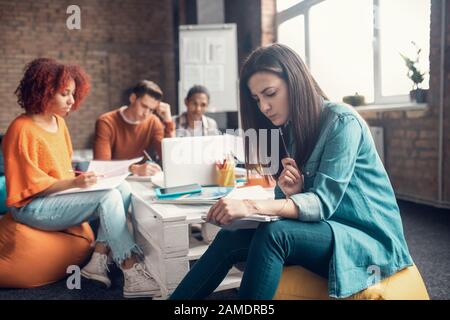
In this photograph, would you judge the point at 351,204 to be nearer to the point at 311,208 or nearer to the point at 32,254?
the point at 311,208

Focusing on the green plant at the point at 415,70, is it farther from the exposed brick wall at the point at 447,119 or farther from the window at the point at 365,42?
the exposed brick wall at the point at 447,119

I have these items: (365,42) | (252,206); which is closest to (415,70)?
(365,42)

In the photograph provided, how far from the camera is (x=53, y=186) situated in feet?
6.25

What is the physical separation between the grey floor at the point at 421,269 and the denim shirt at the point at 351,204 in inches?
31.5

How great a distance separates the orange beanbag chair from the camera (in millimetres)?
→ 1939

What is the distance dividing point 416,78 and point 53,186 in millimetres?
2850

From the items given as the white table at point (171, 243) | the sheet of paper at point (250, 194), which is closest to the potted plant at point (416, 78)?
the sheet of paper at point (250, 194)

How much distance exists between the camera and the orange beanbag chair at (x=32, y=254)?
194 centimetres

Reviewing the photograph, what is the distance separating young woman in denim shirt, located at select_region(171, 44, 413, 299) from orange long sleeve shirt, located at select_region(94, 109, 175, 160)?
1633 millimetres

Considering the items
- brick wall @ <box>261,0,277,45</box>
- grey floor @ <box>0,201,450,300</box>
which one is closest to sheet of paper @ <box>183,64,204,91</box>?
brick wall @ <box>261,0,277,45</box>

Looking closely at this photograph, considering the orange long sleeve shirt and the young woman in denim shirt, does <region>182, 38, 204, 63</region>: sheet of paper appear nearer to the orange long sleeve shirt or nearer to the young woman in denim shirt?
the orange long sleeve shirt

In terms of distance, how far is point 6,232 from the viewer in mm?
1981

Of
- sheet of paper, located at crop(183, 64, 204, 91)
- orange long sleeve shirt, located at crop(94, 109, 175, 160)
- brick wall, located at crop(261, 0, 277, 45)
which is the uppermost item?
brick wall, located at crop(261, 0, 277, 45)

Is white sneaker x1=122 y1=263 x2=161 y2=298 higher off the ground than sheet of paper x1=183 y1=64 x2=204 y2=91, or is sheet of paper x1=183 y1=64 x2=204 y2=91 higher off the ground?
sheet of paper x1=183 y1=64 x2=204 y2=91
